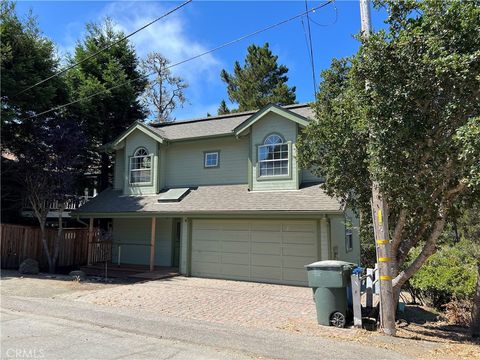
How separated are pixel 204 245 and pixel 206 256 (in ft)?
1.37

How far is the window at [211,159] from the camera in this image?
53.5ft

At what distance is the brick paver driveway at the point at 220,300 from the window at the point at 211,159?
4.89 meters

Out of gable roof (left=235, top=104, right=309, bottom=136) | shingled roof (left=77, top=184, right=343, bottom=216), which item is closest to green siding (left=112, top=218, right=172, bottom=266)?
shingled roof (left=77, top=184, right=343, bottom=216)

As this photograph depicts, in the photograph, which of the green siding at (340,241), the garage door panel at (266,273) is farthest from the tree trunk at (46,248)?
the green siding at (340,241)

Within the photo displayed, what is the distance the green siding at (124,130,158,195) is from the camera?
17156mm

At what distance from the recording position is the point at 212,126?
17344mm

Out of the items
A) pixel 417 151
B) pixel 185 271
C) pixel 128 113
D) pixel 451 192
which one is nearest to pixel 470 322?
pixel 451 192

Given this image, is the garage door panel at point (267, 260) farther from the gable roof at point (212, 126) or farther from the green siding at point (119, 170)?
the green siding at point (119, 170)

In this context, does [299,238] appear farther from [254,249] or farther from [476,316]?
[476,316]

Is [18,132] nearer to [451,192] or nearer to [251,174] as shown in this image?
[251,174]

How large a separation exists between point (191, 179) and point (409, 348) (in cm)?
1158

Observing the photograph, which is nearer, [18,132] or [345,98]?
[345,98]

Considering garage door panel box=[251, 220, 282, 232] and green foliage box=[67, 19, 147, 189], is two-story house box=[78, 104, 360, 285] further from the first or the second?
green foliage box=[67, 19, 147, 189]

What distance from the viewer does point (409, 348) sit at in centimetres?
666
